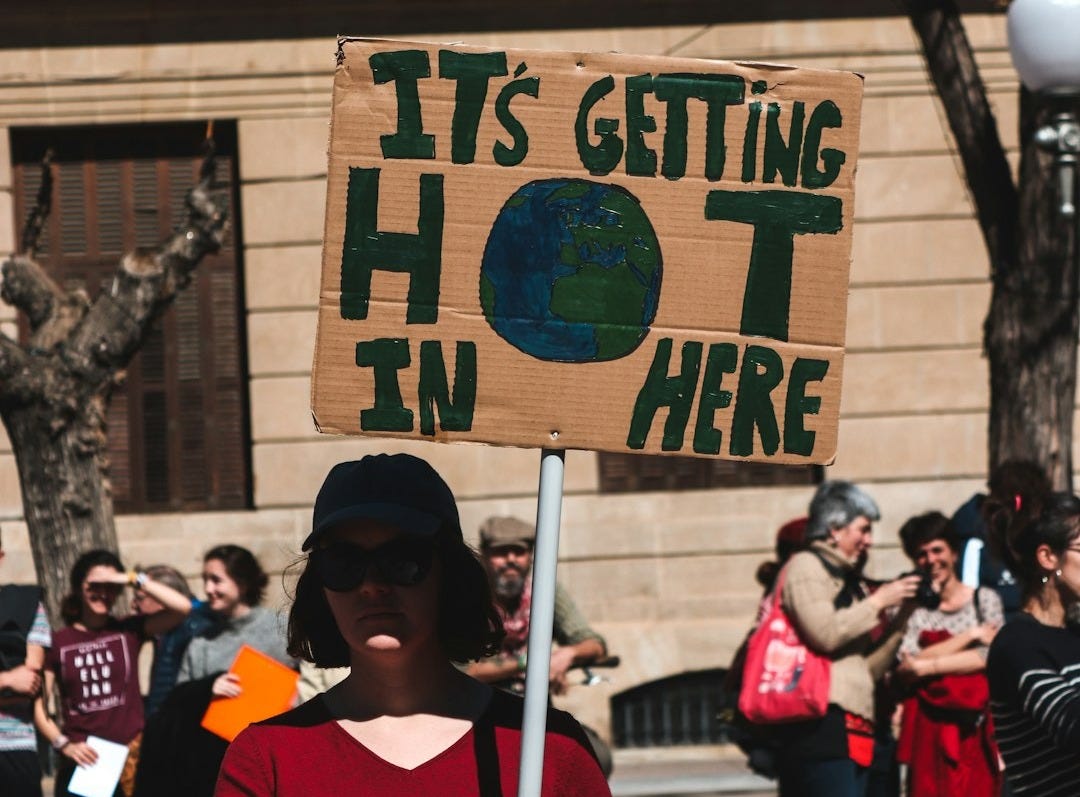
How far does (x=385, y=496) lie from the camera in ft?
10.5

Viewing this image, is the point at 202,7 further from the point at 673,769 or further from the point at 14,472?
the point at 673,769

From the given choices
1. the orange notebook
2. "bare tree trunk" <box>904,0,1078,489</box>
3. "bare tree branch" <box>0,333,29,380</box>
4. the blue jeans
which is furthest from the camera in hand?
"bare tree branch" <box>0,333,29,380</box>

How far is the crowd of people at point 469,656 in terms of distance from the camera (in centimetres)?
315

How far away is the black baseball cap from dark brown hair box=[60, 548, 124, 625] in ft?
16.7

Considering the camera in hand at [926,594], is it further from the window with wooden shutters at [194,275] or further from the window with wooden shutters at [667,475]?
the window with wooden shutters at [194,275]

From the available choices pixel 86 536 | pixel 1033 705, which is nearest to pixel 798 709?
pixel 1033 705

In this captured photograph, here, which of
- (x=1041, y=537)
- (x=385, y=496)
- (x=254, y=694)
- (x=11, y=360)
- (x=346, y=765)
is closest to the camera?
(x=346, y=765)

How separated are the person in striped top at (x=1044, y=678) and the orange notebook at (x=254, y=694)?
8.24ft

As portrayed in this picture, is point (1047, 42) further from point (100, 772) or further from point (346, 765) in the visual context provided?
point (346, 765)

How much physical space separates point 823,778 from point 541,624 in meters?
3.98

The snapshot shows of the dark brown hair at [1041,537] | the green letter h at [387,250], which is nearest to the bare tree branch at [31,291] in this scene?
the dark brown hair at [1041,537]

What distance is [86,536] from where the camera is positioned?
33.3 ft

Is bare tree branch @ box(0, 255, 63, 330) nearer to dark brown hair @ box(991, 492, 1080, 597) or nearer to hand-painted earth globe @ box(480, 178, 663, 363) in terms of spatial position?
dark brown hair @ box(991, 492, 1080, 597)

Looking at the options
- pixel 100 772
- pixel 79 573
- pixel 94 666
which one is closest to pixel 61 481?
pixel 79 573
